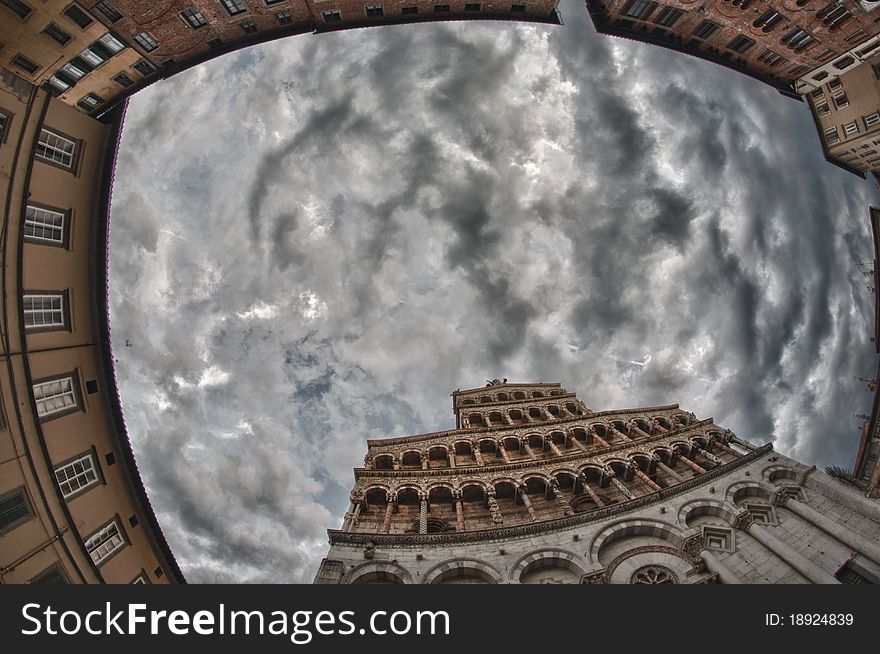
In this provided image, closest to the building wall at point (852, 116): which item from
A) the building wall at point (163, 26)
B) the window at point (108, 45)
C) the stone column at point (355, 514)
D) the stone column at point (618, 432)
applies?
the building wall at point (163, 26)

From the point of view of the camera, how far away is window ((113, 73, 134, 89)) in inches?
909

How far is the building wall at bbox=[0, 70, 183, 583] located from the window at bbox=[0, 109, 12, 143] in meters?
0.08

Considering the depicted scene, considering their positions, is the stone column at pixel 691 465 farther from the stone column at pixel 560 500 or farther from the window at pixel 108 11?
the window at pixel 108 11

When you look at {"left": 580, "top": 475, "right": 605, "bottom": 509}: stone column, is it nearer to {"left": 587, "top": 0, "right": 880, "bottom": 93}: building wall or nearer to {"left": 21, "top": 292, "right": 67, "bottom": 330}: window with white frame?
{"left": 21, "top": 292, "right": 67, "bottom": 330}: window with white frame

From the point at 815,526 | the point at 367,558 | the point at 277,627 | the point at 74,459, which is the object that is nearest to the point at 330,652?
the point at 277,627

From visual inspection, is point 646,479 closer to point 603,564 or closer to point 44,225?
point 603,564

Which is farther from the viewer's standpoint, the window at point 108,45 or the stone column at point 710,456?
the stone column at point 710,456

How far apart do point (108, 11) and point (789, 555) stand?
4785cm

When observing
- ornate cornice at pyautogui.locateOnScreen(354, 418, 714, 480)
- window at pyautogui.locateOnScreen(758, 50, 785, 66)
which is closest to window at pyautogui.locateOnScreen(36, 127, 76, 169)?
ornate cornice at pyautogui.locateOnScreen(354, 418, 714, 480)

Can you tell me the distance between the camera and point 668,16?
3300cm

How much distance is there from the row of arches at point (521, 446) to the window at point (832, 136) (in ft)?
101

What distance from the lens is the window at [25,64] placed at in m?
18.5

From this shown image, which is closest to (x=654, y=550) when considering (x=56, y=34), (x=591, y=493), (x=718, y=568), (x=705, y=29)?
(x=718, y=568)

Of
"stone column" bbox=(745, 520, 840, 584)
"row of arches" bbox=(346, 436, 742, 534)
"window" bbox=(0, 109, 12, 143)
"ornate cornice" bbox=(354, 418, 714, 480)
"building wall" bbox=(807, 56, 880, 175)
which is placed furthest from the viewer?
"building wall" bbox=(807, 56, 880, 175)
